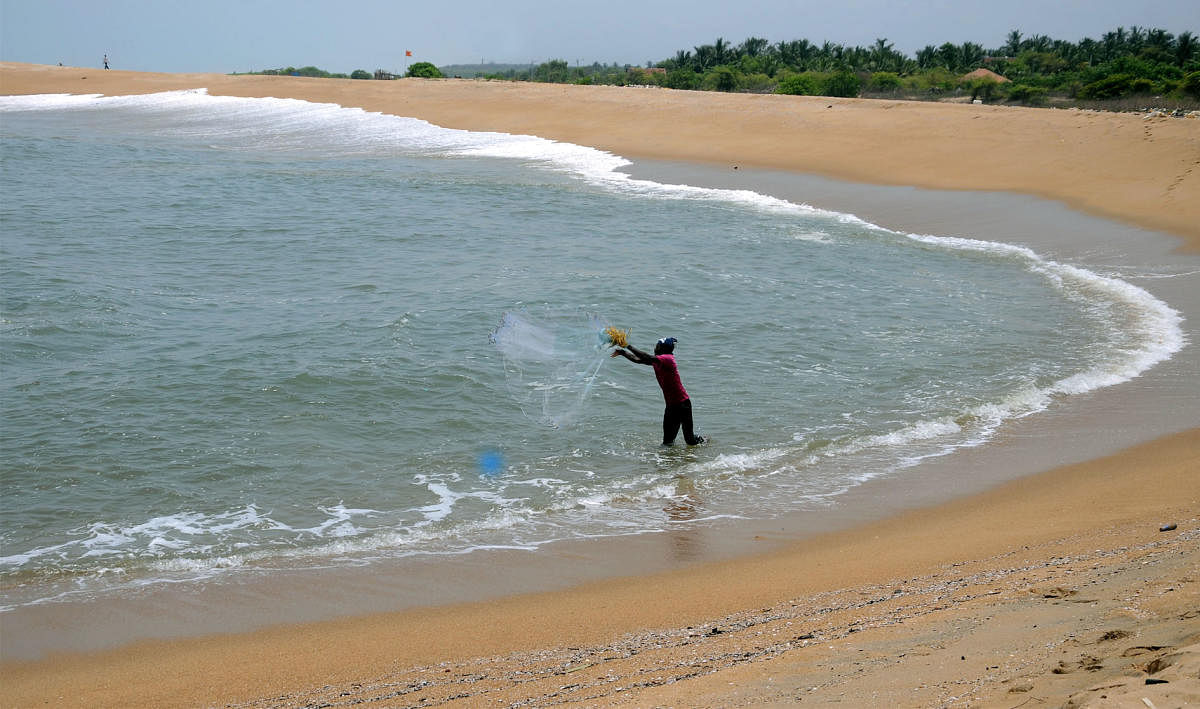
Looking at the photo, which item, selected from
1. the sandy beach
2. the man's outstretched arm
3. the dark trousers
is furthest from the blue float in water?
the sandy beach

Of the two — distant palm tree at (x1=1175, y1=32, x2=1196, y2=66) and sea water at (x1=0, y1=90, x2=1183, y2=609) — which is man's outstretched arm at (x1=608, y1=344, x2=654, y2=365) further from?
distant palm tree at (x1=1175, y1=32, x2=1196, y2=66)

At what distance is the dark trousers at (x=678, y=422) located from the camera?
1206cm

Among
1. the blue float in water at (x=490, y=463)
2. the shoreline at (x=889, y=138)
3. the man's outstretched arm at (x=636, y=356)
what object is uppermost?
the shoreline at (x=889, y=138)

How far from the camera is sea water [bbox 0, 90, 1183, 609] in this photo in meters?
10.3

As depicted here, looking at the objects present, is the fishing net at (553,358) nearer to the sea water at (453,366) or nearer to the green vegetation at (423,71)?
the sea water at (453,366)

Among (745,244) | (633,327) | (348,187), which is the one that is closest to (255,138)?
(348,187)

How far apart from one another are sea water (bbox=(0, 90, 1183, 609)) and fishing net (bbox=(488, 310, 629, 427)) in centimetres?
20

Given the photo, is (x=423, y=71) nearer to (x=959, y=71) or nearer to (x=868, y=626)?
(x=959, y=71)

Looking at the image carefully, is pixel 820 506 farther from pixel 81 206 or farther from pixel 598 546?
pixel 81 206

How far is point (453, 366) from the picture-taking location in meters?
15.3

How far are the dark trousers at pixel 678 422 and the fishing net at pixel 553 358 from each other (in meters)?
1.03

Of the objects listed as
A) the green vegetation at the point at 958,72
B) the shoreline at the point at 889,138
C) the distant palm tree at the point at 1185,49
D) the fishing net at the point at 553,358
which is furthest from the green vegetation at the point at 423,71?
the fishing net at the point at 553,358

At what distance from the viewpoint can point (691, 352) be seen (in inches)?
641

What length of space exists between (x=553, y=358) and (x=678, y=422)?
1.74 meters
